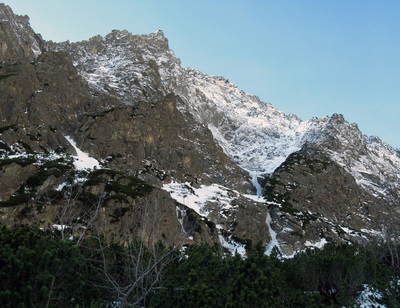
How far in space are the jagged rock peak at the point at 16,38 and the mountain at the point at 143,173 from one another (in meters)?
0.64

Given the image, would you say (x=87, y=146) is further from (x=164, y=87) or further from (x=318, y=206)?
(x=164, y=87)

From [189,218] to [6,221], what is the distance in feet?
109

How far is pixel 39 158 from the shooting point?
63438mm

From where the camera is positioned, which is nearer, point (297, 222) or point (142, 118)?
point (297, 222)

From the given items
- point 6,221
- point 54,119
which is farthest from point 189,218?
point 54,119

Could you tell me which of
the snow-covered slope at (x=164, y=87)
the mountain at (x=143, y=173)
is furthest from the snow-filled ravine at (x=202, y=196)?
the snow-covered slope at (x=164, y=87)

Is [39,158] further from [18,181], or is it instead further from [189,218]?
[189,218]

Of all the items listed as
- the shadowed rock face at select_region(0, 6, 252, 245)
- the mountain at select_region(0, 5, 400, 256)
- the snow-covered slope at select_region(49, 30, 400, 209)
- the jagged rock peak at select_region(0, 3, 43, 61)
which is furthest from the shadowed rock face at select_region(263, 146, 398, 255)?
the jagged rock peak at select_region(0, 3, 43, 61)

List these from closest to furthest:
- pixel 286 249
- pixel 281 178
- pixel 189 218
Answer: pixel 189 218, pixel 286 249, pixel 281 178

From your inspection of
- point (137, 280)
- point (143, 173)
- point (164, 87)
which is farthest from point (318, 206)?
point (137, 280)

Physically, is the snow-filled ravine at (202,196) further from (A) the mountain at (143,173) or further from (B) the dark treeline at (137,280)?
(B) the dark treeline at (137,280)

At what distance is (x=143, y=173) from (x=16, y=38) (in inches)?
3452

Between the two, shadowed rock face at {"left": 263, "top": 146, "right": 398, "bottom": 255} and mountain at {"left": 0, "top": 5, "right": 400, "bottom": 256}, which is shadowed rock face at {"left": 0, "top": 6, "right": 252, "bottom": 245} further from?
shadowed rock face at {"left": 263, "top": 146, "right": 398, "bottom": 255}

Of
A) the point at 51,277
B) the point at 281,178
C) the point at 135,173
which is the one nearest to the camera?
the point at 51,277
